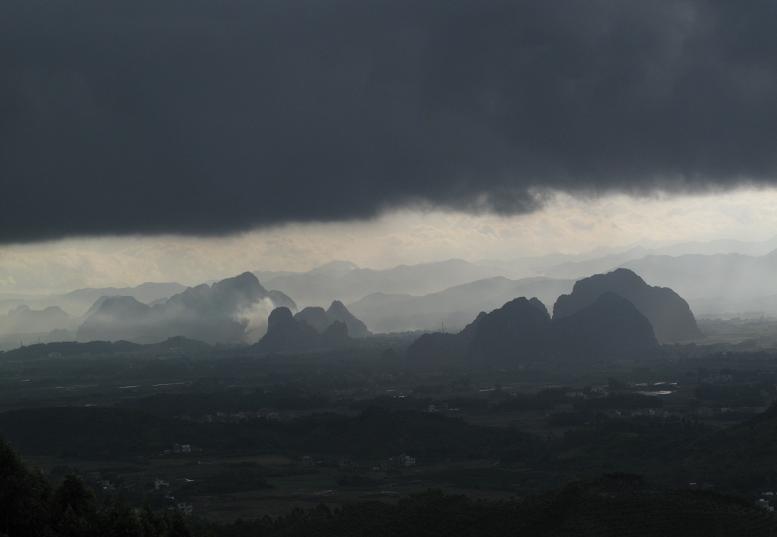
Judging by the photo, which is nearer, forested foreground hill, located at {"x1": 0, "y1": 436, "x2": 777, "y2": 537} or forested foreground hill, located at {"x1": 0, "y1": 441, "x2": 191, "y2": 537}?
forested foreground hill, located at {"x1": 0, "y1": 441, "x2": 191, "y2": 537}

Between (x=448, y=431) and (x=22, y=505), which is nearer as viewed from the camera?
(x=22, y=505)

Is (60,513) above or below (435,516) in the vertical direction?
above

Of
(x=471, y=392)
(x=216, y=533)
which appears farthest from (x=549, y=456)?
(x=471, y=392)

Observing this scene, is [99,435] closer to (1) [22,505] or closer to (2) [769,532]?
(1) [22,505]

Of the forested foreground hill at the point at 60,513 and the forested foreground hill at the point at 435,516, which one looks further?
the forested foreground hill at the point at 435,516

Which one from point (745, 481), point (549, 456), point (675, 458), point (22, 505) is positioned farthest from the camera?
point (549, 456)

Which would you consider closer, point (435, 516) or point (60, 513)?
point (60, 513)

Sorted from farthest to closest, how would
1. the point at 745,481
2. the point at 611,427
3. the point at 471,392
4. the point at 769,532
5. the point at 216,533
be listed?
1. the point at 471,392
2. the point at 611,427
3. the point at 745,481
4. the point at 216,533
5. the point at 769,532

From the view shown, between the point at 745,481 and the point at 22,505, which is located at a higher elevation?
the point at 22,505
